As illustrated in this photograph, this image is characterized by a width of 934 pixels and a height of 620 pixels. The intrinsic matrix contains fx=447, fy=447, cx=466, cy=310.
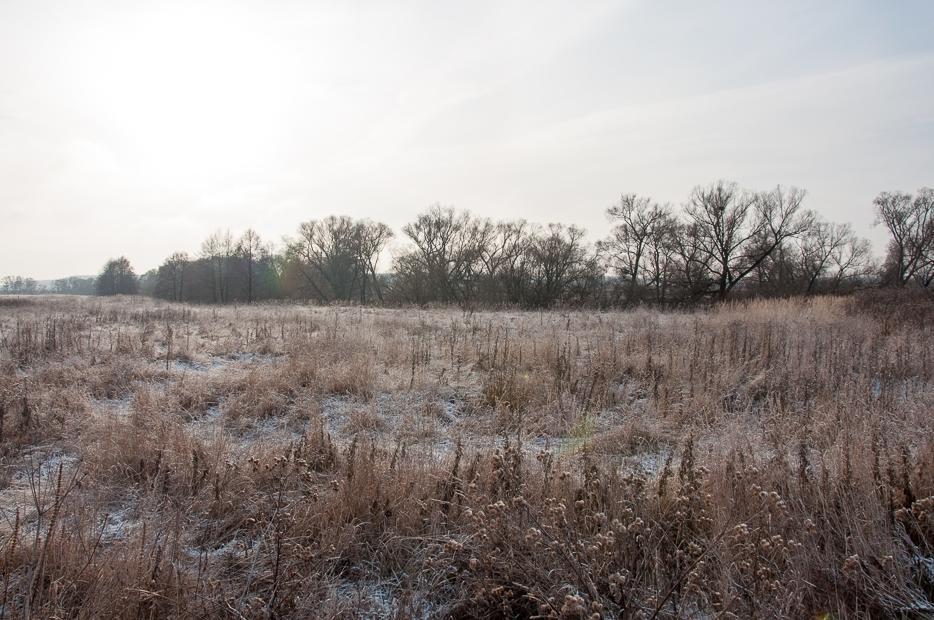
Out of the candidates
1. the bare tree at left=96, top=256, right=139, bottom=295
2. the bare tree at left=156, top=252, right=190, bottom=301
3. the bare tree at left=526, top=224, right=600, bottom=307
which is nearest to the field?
the bare tree at left=526, top=224, right=600, bottom=307

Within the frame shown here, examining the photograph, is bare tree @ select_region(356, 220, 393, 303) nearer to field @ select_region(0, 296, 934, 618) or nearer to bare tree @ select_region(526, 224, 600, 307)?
bare tree @ select_region(526, 224, 600, 307)

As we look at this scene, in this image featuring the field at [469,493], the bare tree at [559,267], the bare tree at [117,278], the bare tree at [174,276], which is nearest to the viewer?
the field at [469,493]

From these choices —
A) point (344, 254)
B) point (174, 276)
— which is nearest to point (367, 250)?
point (344, 254)

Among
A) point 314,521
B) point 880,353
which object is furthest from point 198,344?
point 880,353

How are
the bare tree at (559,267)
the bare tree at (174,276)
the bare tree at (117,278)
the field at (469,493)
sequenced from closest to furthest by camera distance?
the field at (469,493), the bare tree at (559,267), the bare tree at (174,276), the bare tree at (117,278)

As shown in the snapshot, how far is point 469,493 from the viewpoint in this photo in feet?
8.23

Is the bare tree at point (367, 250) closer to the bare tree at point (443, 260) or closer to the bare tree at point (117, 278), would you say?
the bare tree at point (443, 260)

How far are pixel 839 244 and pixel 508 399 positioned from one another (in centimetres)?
5339

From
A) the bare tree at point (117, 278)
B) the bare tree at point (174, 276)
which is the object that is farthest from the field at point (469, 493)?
the bare tree at point (117, 278)

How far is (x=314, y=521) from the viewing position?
2623 mm

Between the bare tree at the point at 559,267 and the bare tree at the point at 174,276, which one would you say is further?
the bare tree at the point at 174,276

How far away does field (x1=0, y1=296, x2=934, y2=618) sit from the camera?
1998mm

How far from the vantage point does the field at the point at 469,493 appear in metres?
2.00

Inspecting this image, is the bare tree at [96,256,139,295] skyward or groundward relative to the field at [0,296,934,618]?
skyward
